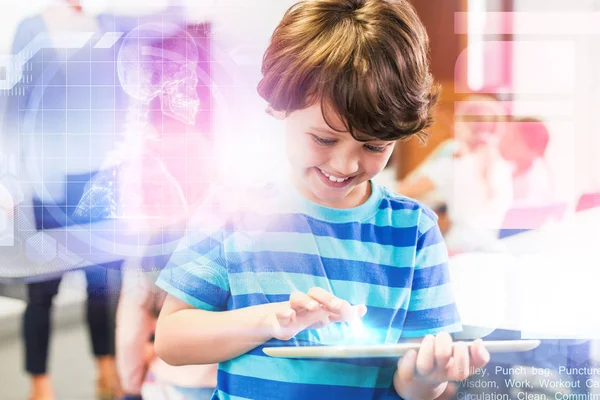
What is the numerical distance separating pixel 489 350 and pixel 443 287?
15 cm

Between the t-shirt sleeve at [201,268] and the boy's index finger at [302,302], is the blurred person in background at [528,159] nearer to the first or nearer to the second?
the boy's index finger at [302,302]

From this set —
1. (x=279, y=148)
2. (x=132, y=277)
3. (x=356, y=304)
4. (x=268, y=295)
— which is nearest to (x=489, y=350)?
(x=356, y=304)

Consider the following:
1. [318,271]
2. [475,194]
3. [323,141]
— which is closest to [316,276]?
[318,271]

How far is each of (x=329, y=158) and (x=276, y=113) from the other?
14 centimetres

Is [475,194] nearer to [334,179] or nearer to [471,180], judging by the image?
[471,180]

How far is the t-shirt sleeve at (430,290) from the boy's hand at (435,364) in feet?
0.11

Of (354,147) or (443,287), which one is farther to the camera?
(443,287)

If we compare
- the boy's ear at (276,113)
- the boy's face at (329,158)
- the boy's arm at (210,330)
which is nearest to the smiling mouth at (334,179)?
the boy's face at (329,158)

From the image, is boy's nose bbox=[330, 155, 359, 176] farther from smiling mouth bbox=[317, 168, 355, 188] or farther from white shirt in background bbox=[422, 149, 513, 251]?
white shirt in background bbox=[422, 149, 513, 251]

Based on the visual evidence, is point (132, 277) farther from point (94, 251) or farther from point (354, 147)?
point (354, 147)

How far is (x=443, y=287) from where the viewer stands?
4.35 ft

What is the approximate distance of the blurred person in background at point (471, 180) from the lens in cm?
134

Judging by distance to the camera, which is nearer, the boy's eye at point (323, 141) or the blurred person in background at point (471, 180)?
the boy's eye at point (323, 141)

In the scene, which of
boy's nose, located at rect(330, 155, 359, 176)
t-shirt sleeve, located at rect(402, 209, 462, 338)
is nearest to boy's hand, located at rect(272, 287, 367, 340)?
t-shirt sleeve, located at rect(402, 209, 462, 338)
